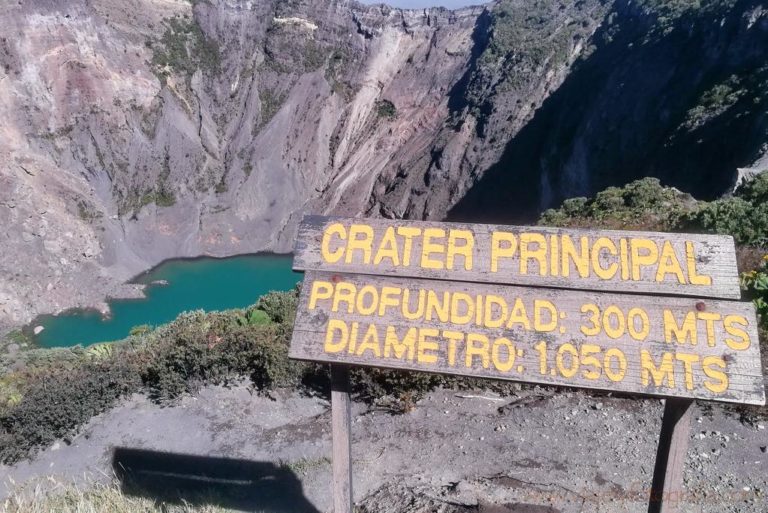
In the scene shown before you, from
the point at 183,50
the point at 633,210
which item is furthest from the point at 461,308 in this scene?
the point at 183,50

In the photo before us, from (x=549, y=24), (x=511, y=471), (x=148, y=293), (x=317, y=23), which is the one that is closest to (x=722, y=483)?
(x=511, y=471)

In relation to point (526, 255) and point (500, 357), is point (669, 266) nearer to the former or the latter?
point (526, 255)

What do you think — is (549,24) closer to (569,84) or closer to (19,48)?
(569,84)

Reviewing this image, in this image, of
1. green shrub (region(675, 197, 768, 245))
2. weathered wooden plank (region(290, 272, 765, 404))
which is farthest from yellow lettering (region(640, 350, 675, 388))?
green shrub (region(675, 197, 768, 245))

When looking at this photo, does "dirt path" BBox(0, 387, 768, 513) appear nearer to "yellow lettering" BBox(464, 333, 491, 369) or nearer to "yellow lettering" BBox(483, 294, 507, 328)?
"yellow lettering" BBox(464, 333, 491, 369)

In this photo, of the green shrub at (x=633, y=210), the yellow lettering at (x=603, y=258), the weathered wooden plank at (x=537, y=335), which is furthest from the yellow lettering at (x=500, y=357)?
the green shrub at (x=633, y=210)

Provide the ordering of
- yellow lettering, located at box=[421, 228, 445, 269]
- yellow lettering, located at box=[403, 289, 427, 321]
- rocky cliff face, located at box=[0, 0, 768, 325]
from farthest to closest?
rocky cliff face, located at box=[0, 0, 768, 325]
yellow lettering, located at box=[421, 228, 445, 269]
yellow lettering, located at box=[403, 289, 427, 321]

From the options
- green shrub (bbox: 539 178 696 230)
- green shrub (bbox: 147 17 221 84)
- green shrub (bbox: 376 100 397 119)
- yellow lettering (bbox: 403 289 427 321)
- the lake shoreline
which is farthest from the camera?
green shrub (bbox: 376 100 397 119)
